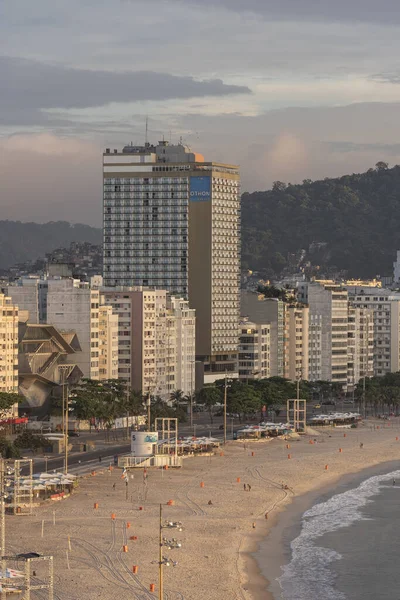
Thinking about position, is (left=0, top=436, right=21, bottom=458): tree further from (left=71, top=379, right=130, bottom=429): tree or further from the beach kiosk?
(left=71, top=379, right=130, bottom=429): tree

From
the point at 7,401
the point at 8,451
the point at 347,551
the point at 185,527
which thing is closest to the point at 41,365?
the point at 7,401

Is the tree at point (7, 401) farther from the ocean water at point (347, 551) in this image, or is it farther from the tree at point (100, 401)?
the ocean water at point (347, 551)

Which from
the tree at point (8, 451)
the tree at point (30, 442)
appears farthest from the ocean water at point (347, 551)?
the tree at point (30, 442)

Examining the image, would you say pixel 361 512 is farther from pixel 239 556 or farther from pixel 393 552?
pixel 239 556

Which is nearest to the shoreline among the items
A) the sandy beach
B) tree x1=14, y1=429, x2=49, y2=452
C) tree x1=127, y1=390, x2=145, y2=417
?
the sandy beach

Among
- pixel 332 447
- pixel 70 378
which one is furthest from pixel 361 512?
pixel 70 378

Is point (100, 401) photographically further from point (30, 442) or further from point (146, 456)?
point (146, 456)
